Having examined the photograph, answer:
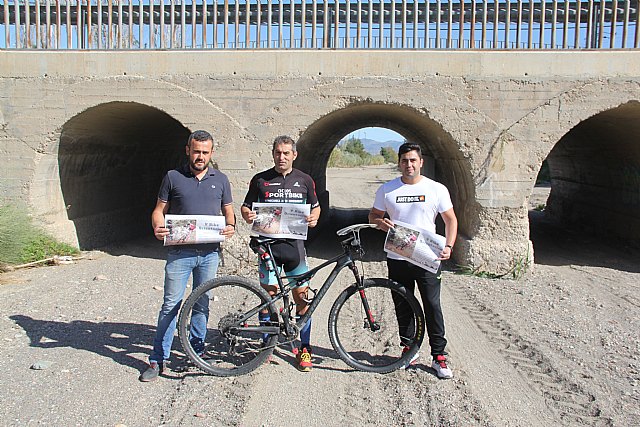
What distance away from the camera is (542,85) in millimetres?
8406

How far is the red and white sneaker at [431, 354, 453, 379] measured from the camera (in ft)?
15.5

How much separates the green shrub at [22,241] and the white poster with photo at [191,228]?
5091 mm

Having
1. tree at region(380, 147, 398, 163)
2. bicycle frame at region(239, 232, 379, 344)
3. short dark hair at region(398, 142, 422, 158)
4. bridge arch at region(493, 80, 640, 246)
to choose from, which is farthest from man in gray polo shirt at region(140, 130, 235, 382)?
tree at region(380, 147, 398, 163)

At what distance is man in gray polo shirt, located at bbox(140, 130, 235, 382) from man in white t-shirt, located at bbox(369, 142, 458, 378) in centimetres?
133

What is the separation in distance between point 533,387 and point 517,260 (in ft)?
13.9

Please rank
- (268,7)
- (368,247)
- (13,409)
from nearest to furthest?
(13,409), (268,7), (368,247)

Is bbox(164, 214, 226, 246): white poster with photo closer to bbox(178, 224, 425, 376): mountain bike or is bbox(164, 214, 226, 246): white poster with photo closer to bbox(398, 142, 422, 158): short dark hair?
bbox(178, 224, 425, 376): mountain bike

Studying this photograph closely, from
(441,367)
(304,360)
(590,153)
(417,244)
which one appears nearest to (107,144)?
(304,360)

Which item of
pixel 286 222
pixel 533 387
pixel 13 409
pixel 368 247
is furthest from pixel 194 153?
pixel 368 247

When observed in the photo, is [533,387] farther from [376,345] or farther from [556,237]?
[556,237]

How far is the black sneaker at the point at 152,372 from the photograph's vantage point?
4570 millimetres

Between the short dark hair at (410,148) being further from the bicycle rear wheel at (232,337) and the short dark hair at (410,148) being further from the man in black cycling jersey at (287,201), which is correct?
the bicycle rear wheel at (232,337)

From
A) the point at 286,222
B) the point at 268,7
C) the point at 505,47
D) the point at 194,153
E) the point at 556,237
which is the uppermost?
the point at 268,7

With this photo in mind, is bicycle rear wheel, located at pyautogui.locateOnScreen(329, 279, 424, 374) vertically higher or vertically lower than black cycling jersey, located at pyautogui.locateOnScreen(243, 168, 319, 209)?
lower
